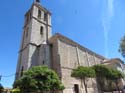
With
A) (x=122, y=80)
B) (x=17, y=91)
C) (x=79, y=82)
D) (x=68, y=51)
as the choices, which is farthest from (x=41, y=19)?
(x=122, y=80)

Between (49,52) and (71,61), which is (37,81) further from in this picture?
(71,61)

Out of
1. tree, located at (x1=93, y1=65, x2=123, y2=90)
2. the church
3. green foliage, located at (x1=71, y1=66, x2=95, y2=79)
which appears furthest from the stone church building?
tree, located at (x1=93, y1=65, x2=123, y2=90)

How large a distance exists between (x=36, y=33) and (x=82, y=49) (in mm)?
10139

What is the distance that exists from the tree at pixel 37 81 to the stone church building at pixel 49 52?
4547 mm

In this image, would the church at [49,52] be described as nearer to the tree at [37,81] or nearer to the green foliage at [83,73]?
the green foliage at [83,73]

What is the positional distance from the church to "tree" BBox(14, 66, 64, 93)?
14.8ft

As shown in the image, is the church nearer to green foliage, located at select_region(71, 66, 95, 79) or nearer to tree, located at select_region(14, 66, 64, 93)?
green foliage, located at select_region(71, 66, 95, 79)

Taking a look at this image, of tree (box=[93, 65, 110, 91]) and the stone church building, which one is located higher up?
the stone church building

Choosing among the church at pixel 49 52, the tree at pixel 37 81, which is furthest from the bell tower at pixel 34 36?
the tree at pixel 37 81

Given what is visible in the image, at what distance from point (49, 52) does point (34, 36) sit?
423 cm

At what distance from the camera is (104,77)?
2588 cm

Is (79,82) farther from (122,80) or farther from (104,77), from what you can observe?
(122,80)

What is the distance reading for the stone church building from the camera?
877 inches

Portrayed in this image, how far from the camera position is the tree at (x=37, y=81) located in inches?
589
